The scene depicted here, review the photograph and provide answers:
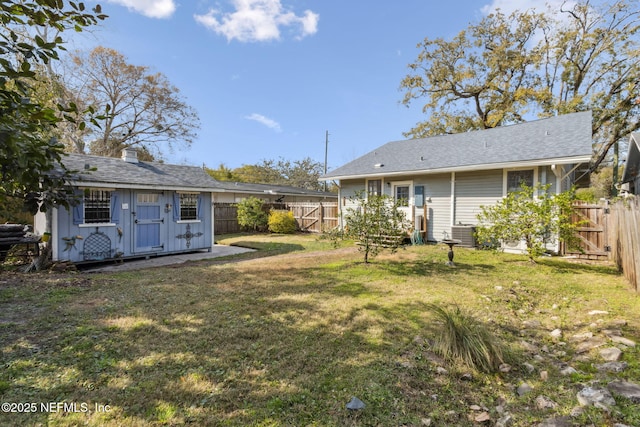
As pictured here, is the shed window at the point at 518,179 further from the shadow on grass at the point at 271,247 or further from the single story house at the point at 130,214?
the single story house at the point at 130,214

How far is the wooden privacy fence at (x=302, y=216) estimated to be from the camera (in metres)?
16.0

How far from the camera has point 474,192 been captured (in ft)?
35.2

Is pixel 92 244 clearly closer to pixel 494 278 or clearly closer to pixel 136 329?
pixel 136 329

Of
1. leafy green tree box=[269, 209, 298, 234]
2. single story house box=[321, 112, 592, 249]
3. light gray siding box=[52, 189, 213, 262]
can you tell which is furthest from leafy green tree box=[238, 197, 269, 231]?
light gray siding box=[52, 189, 213, 262]

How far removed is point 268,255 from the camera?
988cm

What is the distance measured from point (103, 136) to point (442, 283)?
2590cm

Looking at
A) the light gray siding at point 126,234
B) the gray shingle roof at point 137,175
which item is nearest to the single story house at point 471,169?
the gray shingle roof at point 137,175

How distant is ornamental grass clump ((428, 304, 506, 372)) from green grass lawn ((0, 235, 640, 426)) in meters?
0.10

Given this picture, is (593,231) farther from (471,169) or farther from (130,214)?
(130,214)

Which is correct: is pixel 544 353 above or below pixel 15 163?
below

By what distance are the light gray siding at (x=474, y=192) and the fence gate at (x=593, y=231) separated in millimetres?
2277

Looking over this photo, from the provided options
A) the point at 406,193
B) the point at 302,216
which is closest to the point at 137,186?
the point at 302,216

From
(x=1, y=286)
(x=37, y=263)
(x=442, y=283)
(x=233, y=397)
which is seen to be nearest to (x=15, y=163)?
(x=233, y=397)

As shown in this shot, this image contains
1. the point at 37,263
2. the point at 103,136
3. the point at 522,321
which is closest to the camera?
the point at 522,321
